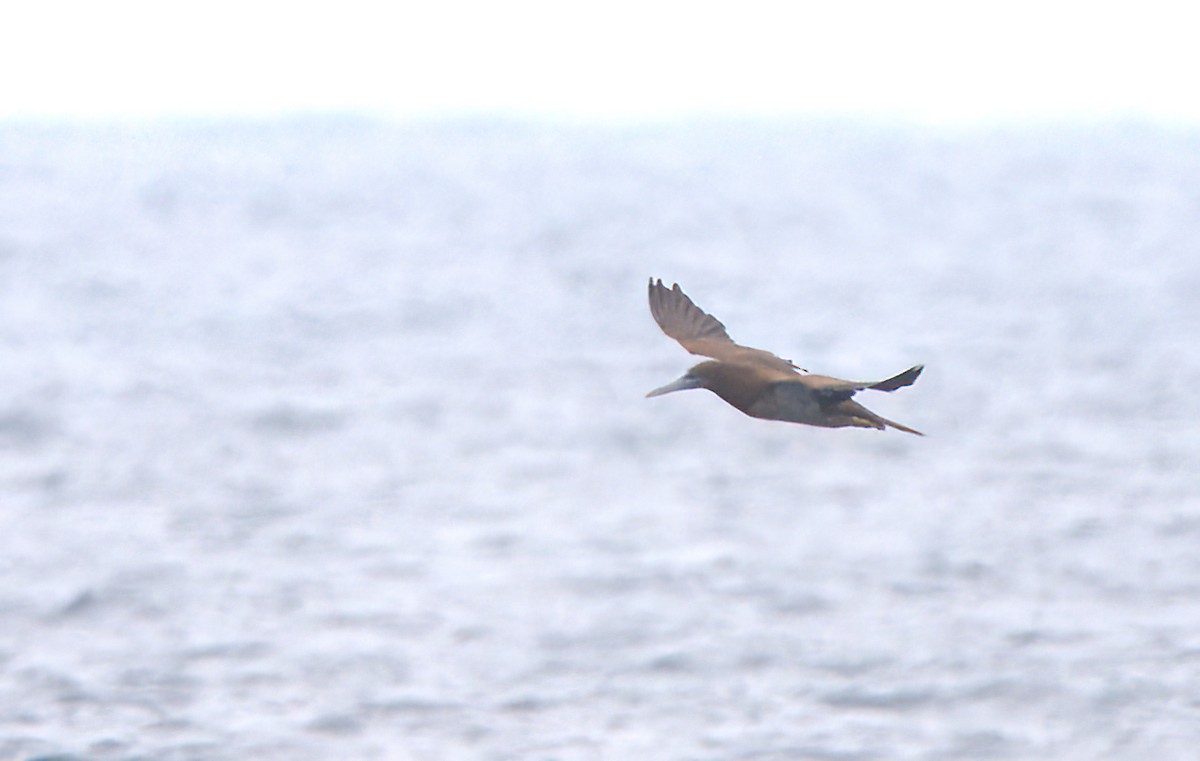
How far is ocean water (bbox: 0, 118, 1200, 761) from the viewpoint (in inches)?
2635

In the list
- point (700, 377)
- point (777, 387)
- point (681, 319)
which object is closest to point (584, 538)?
point (681, 319)

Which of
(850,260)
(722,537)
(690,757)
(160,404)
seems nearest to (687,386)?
(690,757)


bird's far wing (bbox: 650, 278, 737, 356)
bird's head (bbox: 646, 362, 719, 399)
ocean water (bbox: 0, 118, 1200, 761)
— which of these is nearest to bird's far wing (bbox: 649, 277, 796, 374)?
bird's far wing (bbox: 650, 278, 737, 356)

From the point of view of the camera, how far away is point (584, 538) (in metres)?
90.1

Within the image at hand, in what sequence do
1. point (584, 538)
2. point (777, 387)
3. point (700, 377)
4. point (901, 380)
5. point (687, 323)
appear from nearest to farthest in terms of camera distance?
point (901, 380), point (777, 387), point (700, 377), point (687, 323), point (584, 538)

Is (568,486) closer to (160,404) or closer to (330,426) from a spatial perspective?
(330,426)

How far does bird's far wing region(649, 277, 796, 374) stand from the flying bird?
0.02 metres

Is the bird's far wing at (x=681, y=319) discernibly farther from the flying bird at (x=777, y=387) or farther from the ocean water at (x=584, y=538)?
the ocean water at (x=584, y=538)

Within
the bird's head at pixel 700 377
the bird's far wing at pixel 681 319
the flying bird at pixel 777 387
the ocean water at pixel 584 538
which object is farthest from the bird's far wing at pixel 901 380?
the ocean water at pixel 584 538

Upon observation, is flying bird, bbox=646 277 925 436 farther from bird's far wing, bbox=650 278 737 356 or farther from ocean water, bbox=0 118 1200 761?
ocean water, bbox=0 118 1200 761

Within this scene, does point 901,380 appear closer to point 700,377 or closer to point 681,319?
point 700,377

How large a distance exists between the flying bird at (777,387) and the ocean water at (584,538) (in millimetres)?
52445

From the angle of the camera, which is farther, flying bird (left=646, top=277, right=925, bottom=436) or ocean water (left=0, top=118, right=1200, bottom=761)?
ocean water (left=0, top=118, right=1200, bottom=761)

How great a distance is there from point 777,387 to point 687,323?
7.46 ft
